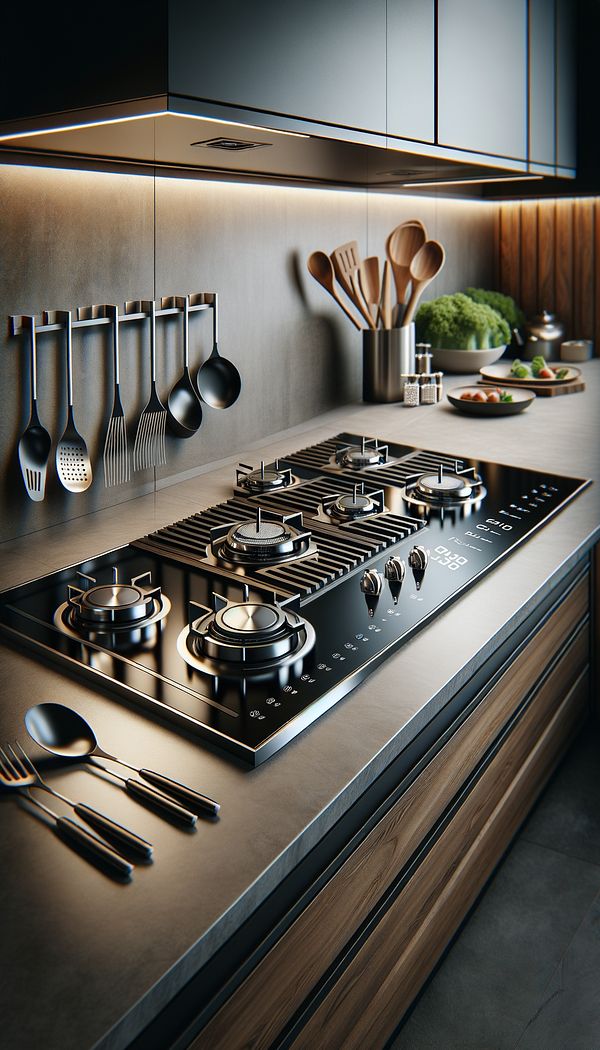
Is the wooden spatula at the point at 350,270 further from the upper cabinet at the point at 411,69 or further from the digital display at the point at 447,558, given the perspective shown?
the digital display at the point at 447,558

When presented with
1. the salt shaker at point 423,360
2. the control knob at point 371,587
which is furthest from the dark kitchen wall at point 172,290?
the control knob at point 371,587

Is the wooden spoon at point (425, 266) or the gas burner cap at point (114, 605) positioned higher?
the wooden spoon at point (425, 266)

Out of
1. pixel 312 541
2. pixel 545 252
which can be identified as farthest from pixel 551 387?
pixel 312 541

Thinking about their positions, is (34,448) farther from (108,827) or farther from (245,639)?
(108,827)

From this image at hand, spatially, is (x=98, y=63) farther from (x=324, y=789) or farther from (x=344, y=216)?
(x=344, y=216)

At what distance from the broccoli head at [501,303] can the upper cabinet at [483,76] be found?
952 millimetres

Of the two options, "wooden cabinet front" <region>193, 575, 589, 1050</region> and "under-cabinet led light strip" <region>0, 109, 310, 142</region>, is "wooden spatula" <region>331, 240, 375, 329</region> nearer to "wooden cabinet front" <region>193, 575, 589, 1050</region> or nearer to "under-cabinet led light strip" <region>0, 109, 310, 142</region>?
"wooden cabinet front" <region>193, 575, 589, 1050</region>

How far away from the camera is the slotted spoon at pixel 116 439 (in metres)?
1.63

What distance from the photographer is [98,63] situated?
100 cm

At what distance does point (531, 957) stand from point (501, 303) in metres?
2.23

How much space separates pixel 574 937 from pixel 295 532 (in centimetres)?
92

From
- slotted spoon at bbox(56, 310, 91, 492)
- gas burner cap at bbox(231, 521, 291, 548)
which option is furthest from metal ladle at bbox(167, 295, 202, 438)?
gas burner cap at bbox(231, 521, 291, 548)

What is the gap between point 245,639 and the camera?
1149mm

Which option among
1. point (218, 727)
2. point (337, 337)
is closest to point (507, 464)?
point (337, 337)
